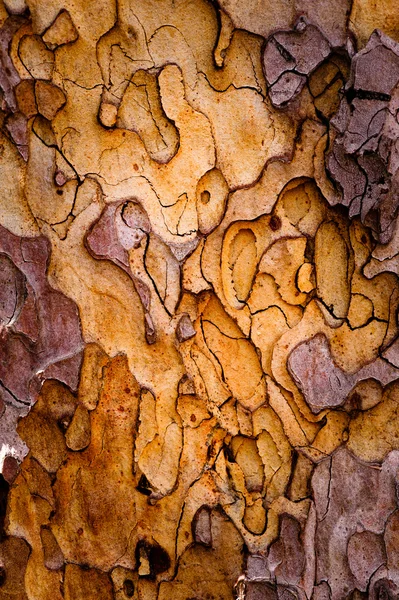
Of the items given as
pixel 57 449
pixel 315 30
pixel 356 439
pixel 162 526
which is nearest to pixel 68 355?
pixel 57 449

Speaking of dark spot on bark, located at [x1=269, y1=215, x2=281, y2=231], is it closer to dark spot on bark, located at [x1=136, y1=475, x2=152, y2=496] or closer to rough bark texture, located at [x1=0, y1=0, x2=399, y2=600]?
rough bark texture, located at [x1=0, y1=0, x2=399, y2=600]

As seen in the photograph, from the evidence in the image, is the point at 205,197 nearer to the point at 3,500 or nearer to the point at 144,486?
the point at 144,486

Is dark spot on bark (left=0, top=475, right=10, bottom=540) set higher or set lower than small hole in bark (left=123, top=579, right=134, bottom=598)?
higher

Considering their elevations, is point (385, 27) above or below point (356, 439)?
above

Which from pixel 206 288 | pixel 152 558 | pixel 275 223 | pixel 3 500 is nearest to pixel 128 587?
pixel 152 558

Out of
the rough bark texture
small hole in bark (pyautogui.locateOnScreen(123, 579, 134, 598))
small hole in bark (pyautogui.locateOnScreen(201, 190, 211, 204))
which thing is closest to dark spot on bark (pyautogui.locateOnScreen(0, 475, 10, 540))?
the rough bark texture

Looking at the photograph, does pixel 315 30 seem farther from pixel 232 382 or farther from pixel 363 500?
pixel 363 500

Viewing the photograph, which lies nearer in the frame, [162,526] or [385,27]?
[385,27]

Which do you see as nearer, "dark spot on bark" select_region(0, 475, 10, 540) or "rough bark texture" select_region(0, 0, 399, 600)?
"rough bark texture" select_region(0, 0, 399, 600)

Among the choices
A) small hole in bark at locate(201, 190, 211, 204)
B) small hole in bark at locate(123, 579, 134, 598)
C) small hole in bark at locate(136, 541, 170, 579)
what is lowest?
small hole in bark at locate(123, 579, 134, 598)
